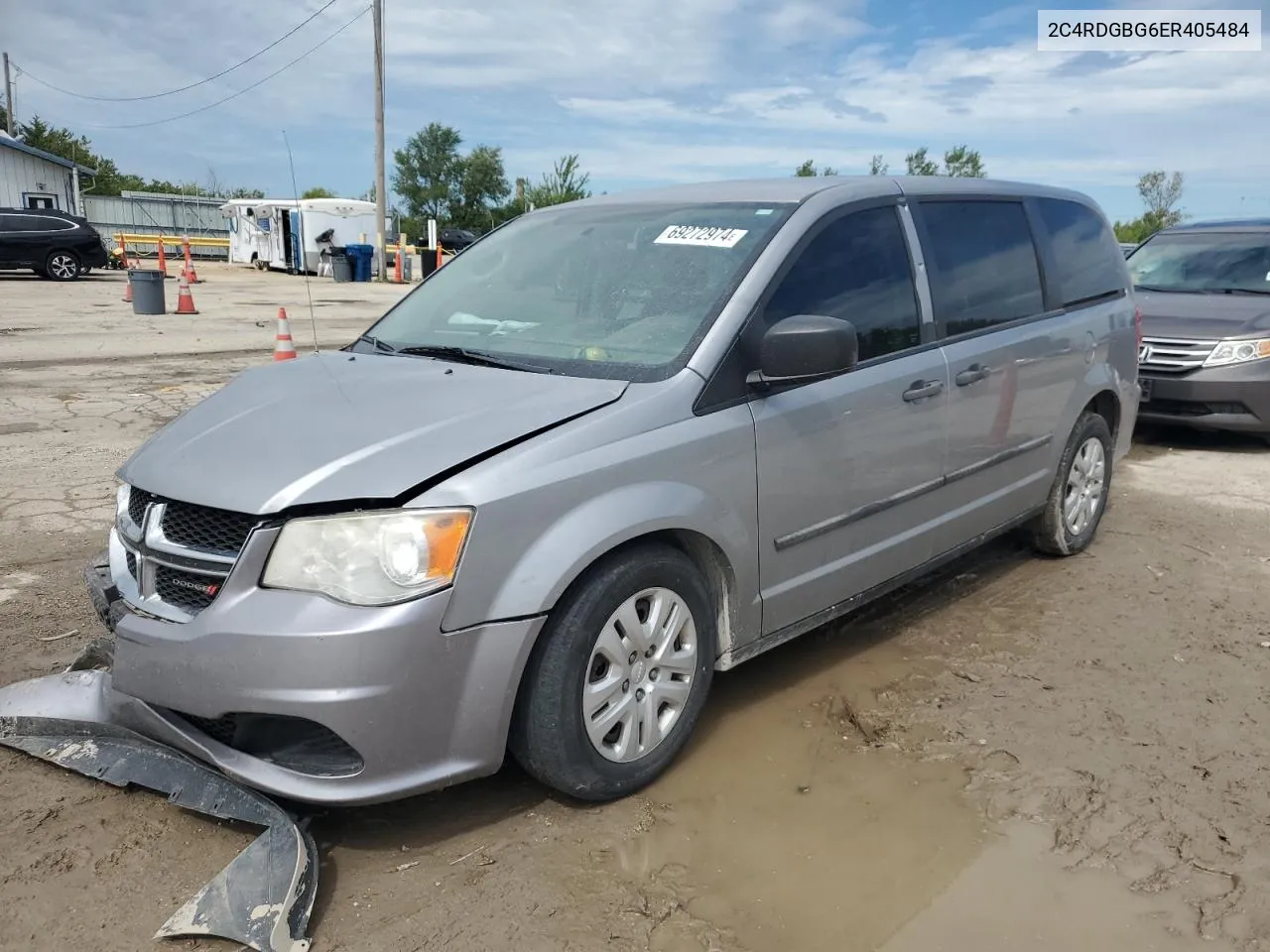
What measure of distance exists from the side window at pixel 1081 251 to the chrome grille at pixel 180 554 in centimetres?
397

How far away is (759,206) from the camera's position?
3.72 m

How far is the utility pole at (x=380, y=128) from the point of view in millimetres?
28625

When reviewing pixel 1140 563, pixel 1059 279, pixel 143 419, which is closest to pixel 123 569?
pixel 1059 279

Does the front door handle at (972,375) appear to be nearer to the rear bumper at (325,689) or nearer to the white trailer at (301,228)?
the rear bumper at (325,689)

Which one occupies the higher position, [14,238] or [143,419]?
[14,238]

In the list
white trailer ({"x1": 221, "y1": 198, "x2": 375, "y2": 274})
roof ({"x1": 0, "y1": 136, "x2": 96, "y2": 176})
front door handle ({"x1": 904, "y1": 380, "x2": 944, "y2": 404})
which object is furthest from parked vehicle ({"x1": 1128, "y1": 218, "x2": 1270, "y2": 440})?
roof ({"x1": 0, "y1": 136, "x2": 96, "y2": 176})

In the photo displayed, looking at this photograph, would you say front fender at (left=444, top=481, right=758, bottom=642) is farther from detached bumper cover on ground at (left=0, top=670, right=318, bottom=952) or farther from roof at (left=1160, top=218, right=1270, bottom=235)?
roof at (left=1160, top=218, right=1270, bottom=235)

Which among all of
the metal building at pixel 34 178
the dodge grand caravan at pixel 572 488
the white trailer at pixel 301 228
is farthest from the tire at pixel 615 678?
the metal building at pixel 34 178

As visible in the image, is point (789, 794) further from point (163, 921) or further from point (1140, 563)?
point (1140, 563)

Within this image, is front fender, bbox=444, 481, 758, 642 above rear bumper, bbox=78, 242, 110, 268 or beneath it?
beneath

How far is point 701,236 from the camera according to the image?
11.9ft

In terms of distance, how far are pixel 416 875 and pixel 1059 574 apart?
12.1 ft

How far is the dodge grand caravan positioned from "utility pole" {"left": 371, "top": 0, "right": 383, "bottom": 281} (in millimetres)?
27576

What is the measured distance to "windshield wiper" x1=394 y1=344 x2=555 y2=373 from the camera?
10.9ft
